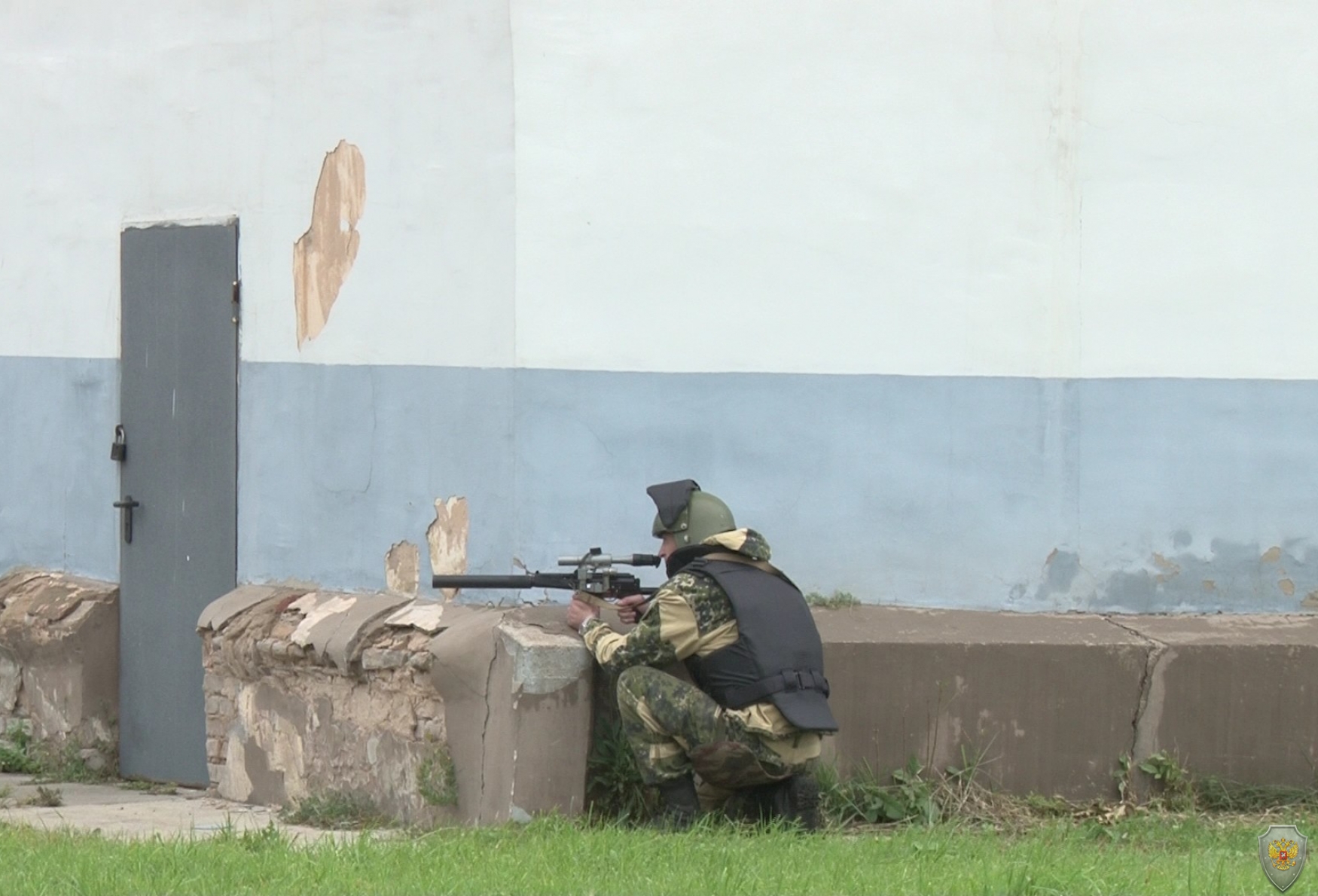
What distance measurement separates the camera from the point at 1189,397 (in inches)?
275

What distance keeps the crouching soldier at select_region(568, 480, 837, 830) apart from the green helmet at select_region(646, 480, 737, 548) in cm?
4

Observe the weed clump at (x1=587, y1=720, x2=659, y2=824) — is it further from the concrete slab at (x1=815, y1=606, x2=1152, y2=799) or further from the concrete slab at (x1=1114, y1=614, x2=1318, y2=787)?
the concrete slab at (x1=1114, y1=614, x2=1318, y2=787)

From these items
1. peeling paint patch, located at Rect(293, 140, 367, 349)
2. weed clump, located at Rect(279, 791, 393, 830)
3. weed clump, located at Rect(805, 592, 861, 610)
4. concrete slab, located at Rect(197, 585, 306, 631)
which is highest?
peeling paint patch, located at Rect(293, 140, 367, 349)

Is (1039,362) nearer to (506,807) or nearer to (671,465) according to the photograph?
(671,465)

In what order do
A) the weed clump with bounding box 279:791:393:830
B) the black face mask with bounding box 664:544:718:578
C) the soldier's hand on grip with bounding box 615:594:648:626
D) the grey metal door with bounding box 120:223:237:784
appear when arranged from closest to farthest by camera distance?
the black face mask with bounding box 664:544:718:578 → the soldier's hand on grip with bounding box 615:594:648:626 → the weed clump with bounding box 279:791:393:830 → the grey metal door with bounding box 120:223:237:784

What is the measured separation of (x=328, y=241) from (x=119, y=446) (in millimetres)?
1857

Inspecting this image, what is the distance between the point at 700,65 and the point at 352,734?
3050 millimetres

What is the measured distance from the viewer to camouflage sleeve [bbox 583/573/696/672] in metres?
6.27

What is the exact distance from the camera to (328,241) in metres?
7.75

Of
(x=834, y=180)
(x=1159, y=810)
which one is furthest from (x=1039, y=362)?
(x=1159, y=810)

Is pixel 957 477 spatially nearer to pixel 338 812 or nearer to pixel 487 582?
pixel 487 582

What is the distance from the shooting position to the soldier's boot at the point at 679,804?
20.6 ft

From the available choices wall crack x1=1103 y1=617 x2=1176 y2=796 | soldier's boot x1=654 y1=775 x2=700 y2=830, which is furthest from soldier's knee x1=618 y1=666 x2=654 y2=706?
wall crack x1=1103 y1=617 x2=1176 y2=796

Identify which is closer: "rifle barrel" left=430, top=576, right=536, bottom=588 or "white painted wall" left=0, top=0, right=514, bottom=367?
"rifle barrel" left=430, top=576, right=536, bottom=588
